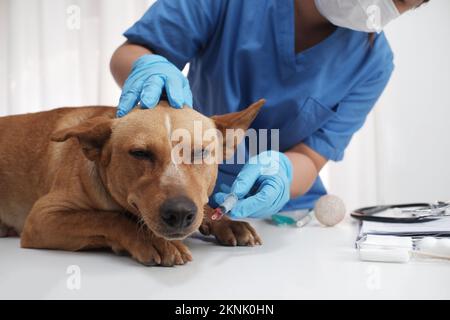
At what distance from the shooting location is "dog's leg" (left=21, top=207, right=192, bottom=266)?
1.08 m

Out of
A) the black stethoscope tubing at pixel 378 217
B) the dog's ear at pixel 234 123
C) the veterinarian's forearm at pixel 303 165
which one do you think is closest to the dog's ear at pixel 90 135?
the dog's ear at pixel 234 123

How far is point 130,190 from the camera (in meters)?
1.14

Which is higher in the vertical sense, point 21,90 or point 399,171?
point 21,90

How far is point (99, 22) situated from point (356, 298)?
7.27 ft

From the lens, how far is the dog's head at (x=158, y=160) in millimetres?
1038

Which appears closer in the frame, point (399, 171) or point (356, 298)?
point (356, 298)

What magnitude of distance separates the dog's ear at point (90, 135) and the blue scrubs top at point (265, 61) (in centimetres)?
47

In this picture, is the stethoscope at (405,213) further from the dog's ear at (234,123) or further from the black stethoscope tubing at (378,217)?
the dog's ear at (234,123)

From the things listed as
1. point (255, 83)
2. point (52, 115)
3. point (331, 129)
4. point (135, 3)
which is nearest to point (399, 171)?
point (331, 129)

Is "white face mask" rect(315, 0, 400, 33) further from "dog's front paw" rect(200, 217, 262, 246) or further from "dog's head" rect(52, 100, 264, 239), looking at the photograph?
"dog's front paw" rect(200, 217, 262, 246)

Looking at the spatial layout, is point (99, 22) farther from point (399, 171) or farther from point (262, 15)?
point (399, 171)

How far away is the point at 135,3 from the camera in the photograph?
2676 mm

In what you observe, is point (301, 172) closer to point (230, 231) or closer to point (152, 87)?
point (230, 231)

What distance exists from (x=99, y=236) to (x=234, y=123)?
0.43 m
